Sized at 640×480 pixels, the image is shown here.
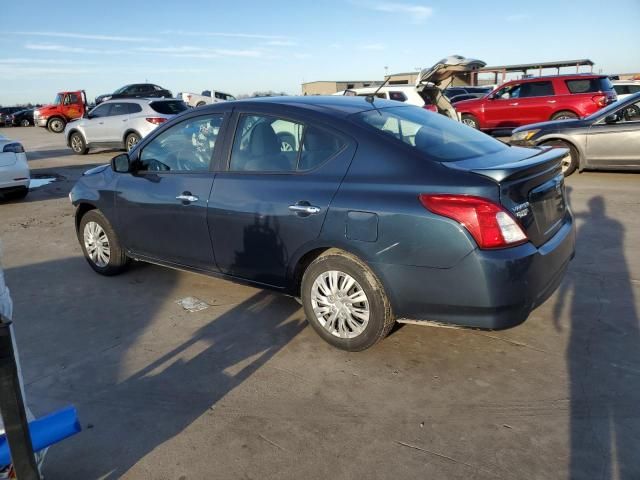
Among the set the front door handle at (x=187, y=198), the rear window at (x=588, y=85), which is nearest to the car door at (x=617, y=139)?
the rear window at (x=588, y=85)

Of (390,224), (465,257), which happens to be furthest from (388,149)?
(465,257)

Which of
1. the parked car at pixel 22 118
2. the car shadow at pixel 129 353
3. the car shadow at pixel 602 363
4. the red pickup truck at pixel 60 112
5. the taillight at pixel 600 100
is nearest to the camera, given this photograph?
the car shadow at pixel 602 363

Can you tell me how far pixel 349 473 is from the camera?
2.44 meters

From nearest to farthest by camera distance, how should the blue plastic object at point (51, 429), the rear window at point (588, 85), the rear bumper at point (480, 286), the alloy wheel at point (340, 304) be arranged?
the blue plastic object at point (51, 429) < the rear bumper at point (480, 286) < the alloy wheel at point (340, 304) < the rear window at point (588, 85)

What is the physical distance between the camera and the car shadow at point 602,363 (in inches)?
98.0

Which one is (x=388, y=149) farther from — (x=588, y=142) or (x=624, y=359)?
(x=588, y=142)

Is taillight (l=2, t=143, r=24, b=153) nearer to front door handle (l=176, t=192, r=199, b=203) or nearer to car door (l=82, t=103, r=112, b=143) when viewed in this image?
front door handle (l=176, t=192, r=199, b=203)

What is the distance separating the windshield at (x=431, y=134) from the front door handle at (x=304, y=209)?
673mm

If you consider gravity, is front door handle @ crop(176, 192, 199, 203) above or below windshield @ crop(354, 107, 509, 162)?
below

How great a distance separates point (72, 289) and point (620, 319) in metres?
4.64

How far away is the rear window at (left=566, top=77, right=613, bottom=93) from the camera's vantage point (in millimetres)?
13766

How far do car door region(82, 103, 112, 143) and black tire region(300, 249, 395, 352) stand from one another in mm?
13674

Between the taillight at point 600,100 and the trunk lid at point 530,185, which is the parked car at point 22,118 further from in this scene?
the trunk lid at point 530,185

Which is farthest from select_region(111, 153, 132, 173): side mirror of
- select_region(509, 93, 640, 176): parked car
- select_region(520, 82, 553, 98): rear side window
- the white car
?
select_region(520, 82, 553, 98): rear side window
